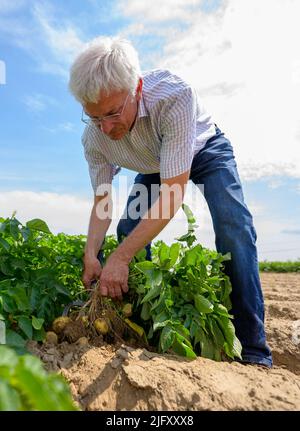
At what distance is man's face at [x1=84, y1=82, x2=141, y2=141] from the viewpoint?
2.41 metres

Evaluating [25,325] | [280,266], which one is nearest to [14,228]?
[25,325]

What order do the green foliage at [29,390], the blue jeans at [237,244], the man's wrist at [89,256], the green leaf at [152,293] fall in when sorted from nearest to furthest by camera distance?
1. the green foliage at [29,390]
2. the green leaf at [152,293]
3. the man's wrist at [89,256]
4. the blue jeans at [237,244]

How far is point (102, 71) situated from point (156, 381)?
1.40 m

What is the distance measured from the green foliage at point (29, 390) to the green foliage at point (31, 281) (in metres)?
1.22

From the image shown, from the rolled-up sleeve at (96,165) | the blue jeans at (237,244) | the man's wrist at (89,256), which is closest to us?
the man's wrist at (89,256)

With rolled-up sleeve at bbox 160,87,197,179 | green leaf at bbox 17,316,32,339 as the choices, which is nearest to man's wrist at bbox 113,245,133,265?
rolled-up sleeve at bbox 160,87,197,179

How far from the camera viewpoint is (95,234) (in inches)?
111

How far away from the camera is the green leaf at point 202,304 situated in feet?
7.71

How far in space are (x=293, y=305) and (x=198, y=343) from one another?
98.7 inches

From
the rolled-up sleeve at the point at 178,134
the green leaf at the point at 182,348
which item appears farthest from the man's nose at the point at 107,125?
the green leaf at the point at 182,348

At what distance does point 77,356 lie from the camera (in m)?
2.07

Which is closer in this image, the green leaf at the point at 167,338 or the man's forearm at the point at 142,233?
the green leaf at the point at 167,338

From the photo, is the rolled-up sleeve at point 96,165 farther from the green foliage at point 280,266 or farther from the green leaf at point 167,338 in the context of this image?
the green foliage at point 280,266

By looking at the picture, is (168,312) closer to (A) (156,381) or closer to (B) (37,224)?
(A) (156,381)
